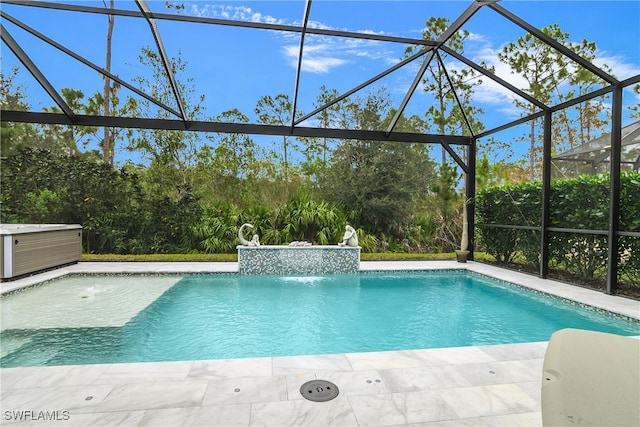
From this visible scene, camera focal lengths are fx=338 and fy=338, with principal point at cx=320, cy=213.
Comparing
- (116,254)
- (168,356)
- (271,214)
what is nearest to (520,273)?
(271,214)

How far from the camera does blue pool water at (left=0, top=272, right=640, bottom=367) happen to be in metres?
3.69

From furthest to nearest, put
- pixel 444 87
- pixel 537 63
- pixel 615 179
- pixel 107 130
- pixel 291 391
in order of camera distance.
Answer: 1. pixel 444 87
2. pixel 537 63
3. pixel 107 130
4. pixel 615 179
5. pixel 291 391

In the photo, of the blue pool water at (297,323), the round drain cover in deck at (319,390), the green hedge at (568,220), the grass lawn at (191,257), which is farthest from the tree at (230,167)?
the round drain cover in deck at (319,390)

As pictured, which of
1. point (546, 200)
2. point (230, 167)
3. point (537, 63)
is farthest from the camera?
point (537, 63)

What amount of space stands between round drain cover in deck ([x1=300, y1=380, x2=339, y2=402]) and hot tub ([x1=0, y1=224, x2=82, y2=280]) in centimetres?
649

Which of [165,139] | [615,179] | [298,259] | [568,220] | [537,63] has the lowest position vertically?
[298,259]

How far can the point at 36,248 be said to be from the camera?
6.80 metres

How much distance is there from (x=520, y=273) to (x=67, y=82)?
→ 527 inches

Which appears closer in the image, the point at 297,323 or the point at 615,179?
the point at 297,323

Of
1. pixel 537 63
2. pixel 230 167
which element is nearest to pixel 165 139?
pixel 230 167

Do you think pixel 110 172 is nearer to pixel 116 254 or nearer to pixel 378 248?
pixel 116 254

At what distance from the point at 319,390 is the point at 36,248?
23.5 ft

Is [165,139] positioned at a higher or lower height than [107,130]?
lower

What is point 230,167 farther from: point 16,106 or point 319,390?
point 319,390
